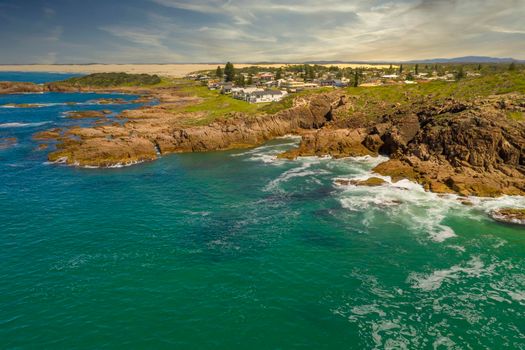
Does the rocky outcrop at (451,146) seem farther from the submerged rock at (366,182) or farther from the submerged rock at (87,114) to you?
the submerged rock at (87,114)

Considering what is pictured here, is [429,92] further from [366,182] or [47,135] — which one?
[47,135]

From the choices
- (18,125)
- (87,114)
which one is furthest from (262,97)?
(18,125)

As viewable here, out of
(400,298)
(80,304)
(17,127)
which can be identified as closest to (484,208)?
(400,298)

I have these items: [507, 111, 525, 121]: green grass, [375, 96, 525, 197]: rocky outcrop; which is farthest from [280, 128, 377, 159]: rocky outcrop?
[507, 111, 525, 121]: green grass

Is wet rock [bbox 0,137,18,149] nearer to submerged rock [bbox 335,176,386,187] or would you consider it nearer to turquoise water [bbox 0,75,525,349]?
turquoise water [bbox 0,75,525,349]

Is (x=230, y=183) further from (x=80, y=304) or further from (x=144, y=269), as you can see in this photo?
(x=80, y=304)

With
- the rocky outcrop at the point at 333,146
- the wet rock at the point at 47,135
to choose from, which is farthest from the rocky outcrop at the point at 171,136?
the rocky outcrop at the point at 333,146
